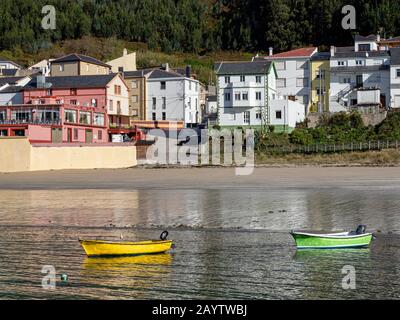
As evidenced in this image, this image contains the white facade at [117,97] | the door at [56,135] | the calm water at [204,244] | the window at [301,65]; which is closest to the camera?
the calm water at [204,244]

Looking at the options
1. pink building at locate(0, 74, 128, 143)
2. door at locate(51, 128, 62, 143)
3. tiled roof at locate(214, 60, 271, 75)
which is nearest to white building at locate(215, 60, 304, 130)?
tiled roof at locate(214, 60, 271, 75)

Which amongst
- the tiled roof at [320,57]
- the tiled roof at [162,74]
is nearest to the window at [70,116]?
the tiled roof at [162,74]

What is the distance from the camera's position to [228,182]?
42906 mm

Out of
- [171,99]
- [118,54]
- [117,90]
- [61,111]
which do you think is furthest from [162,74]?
[118,54]

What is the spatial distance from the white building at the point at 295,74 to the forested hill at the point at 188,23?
2750cm

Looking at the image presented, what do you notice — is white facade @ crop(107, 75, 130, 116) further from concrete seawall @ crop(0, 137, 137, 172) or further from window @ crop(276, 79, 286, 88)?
window @ crop(276, 79, 286, 88)

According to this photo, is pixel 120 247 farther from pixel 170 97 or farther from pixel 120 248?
pixel 170 97

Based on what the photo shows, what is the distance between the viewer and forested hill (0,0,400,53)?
4409 inches

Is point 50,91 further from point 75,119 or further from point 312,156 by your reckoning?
point 312,156

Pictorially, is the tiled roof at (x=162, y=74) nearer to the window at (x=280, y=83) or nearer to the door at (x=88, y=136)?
the window at (x=280, y=83)

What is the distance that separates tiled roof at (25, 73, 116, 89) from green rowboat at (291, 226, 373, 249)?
5562 centimetres

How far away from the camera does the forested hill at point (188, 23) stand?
367ft
